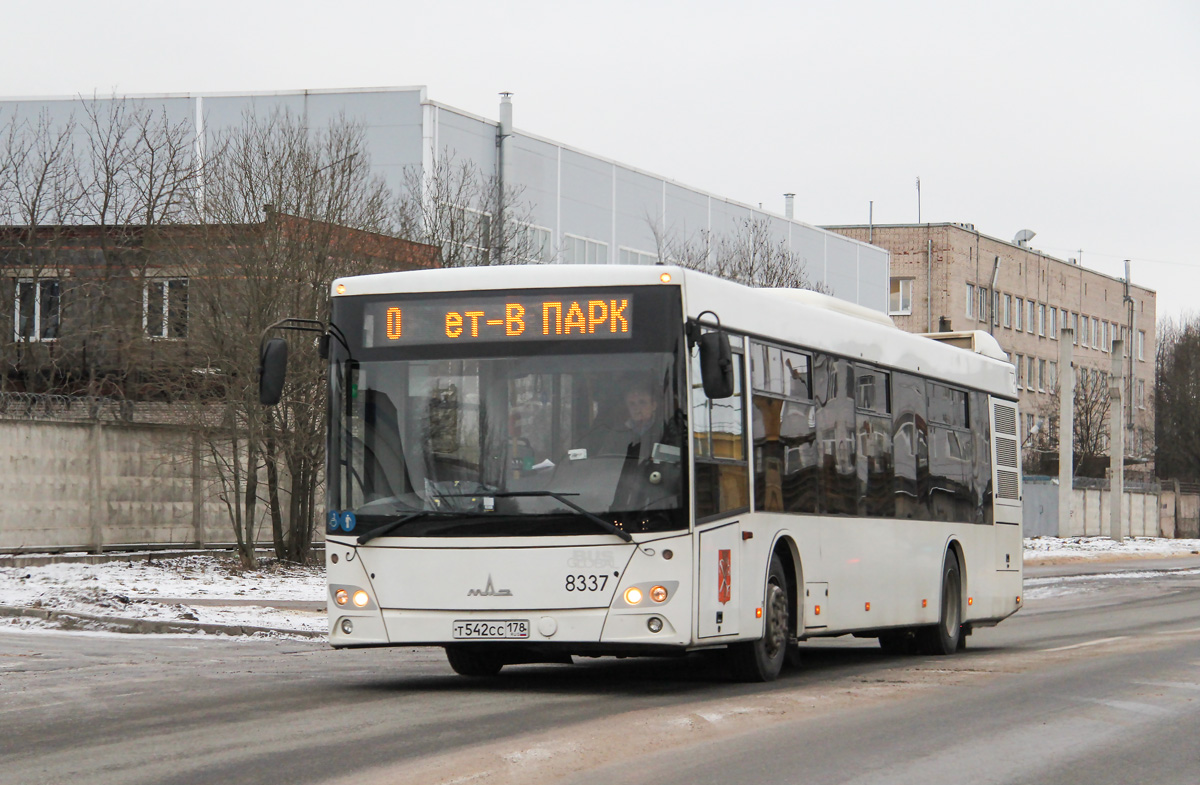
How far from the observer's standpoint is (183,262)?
84.7 feet

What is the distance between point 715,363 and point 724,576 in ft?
5.20

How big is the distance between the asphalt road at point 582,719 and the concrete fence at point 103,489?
7956mm

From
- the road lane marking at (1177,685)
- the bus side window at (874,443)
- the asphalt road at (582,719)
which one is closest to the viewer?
the asphalt road at (582,719)

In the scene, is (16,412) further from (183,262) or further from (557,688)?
(557,688)

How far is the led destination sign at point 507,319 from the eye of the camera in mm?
11414

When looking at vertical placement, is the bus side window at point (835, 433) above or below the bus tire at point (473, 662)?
above

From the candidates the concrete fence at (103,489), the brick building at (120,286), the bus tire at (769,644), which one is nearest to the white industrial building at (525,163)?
the brick building at (120,286)

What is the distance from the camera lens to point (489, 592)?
11180 millimetres

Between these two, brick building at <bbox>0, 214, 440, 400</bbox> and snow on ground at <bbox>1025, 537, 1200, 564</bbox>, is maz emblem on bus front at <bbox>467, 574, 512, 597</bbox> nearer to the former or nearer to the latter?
brick building at <bbox>0, 214, 440, 400</bbox>

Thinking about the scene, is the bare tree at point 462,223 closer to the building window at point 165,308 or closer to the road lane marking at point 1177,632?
the building window at point 165,308

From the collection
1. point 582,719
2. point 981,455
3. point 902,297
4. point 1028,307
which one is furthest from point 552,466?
point 1028,307

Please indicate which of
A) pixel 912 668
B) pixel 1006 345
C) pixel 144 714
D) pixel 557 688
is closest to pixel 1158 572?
pixel 912 668

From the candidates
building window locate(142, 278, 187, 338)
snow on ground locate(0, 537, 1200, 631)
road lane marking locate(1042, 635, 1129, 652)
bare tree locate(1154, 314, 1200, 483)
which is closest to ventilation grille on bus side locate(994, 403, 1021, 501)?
road lane marking locate(1042, 635, 1129, 652)

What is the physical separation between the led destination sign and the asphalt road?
2.40m
